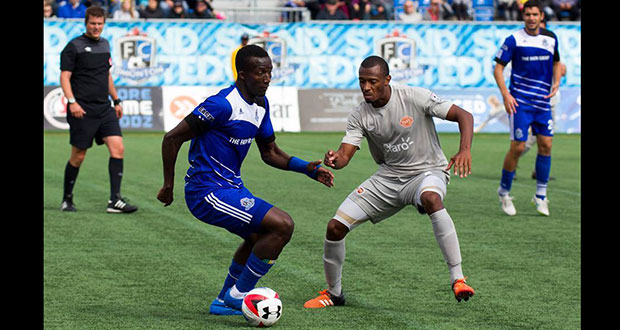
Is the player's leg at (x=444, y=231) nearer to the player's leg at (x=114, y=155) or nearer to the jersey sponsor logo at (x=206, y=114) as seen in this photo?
the jersey sponsor logo at (x=206, y=114)

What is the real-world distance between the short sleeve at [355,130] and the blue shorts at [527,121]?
457 cm

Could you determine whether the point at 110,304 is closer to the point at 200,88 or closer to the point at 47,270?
the point at 47,270

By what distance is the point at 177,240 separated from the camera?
9352 millimetres

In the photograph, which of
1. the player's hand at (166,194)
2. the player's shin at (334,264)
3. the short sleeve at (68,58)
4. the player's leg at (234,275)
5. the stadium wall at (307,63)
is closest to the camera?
the player's hand at (166,194)

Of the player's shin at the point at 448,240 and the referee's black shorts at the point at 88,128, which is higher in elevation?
the referee's black shorts at the point at 88,128

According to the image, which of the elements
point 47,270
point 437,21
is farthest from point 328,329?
point 437,21

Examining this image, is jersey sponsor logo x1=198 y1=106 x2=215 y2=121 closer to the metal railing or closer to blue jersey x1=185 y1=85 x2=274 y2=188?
blue jersey x1=185 y1=85 x2=274 y2=188

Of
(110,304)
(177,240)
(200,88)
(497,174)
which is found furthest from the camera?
(200,88)

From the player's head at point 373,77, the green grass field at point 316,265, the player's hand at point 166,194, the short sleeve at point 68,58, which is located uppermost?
the short sleeve at point 68,58

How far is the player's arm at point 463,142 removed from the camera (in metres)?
6.59

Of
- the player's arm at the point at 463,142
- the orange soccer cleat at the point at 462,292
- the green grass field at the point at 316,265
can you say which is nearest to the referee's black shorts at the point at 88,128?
the green grass field at the point at 316,265

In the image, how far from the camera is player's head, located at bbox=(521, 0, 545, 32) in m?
10.9

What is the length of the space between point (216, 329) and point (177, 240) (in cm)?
334

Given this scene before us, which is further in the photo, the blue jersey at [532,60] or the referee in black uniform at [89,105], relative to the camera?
the blue jersey at [532,60]
